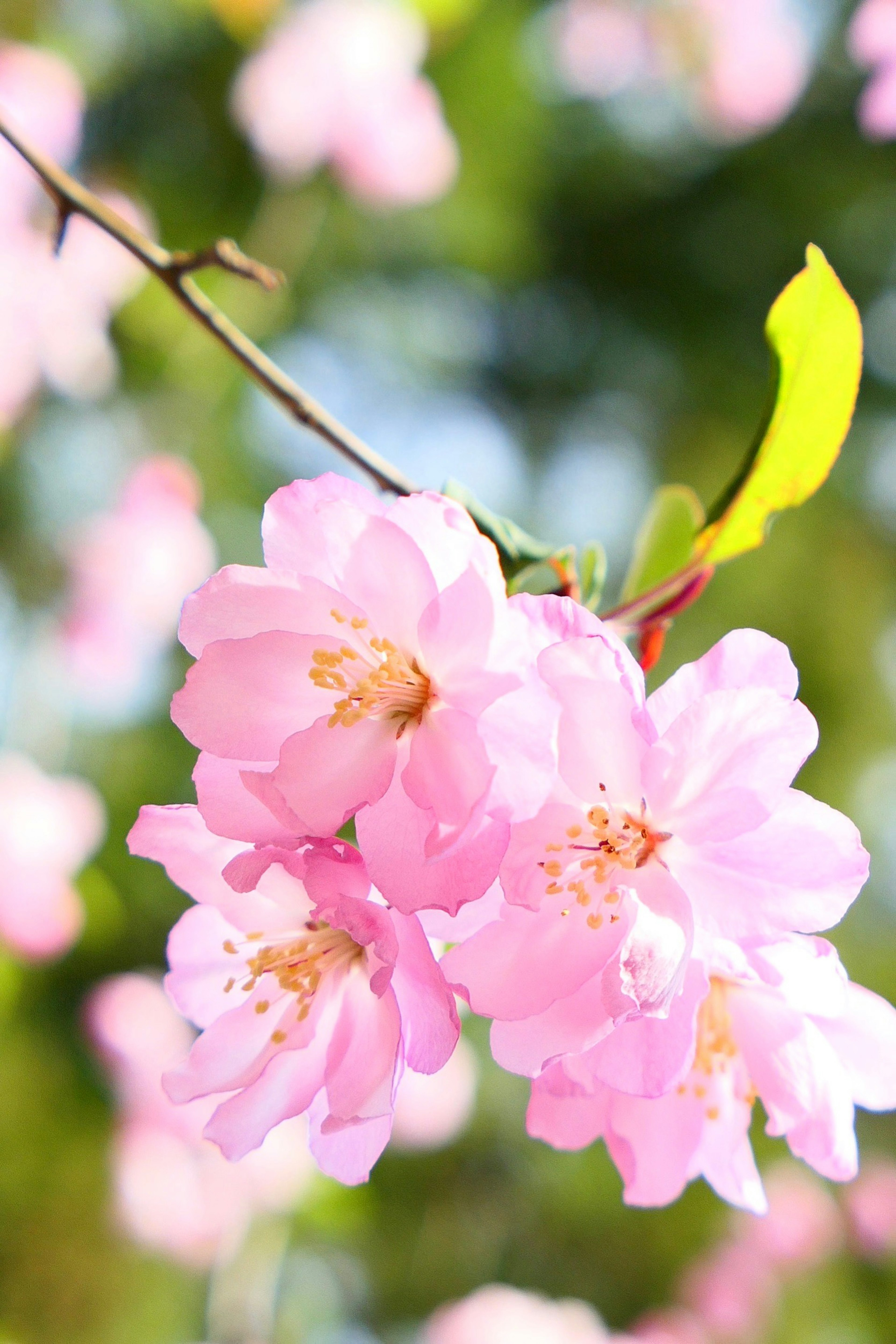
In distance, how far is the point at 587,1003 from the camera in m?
0.31

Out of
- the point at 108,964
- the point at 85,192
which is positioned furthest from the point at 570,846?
the point at 108,964

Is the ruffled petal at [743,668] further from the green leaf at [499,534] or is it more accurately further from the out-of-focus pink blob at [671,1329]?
the out-of-focus pink blob at [671,1329]

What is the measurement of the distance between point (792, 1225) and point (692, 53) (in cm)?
219

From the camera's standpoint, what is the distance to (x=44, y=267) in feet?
3.81

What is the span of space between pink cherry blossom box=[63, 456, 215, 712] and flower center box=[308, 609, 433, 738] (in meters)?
1.01

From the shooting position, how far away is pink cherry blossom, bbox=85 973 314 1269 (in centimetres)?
131

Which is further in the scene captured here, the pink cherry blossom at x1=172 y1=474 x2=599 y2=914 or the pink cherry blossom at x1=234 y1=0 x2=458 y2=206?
the pink cherry blossom at x1=234 y1=0 x2=458 y2=206

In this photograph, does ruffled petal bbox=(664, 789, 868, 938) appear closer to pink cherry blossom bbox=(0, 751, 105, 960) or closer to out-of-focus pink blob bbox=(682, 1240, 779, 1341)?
pink cherry blossom bbox=(0, 751, 105, 960)

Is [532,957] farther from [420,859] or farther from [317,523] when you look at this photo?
[317,523]

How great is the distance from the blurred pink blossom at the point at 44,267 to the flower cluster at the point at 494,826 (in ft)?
3.09

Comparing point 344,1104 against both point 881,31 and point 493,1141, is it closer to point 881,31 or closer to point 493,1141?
point 881,31

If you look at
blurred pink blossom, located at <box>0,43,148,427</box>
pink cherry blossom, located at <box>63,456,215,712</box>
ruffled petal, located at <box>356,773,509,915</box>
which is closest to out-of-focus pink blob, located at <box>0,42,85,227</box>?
blurred pink blossom, located at <box>0,43,148,427</box>

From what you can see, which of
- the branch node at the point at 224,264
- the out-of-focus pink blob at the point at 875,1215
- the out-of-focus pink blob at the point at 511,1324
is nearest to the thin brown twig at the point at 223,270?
the branch node at the point at 224,264

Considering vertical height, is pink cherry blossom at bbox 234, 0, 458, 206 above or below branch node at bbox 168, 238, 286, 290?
below
